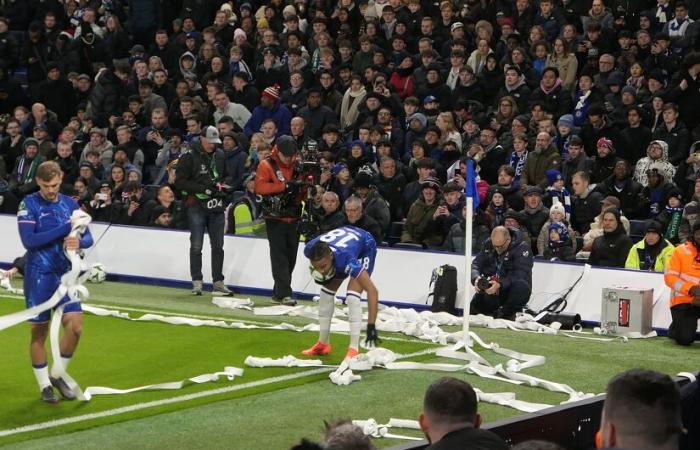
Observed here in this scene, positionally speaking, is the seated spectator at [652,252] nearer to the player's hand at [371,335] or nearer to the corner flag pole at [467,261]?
the corner flag pole at [467,261]

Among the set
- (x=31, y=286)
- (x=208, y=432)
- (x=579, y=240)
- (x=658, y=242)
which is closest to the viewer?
(x=208, y=432)

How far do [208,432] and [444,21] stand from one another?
1484 cm

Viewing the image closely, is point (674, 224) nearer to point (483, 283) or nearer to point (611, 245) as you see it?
point (611, 245)

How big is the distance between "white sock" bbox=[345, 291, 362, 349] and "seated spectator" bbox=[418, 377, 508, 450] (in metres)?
7.08

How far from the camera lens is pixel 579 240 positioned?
18.6 meters

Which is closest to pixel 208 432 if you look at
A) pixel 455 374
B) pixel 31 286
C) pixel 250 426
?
pixel 250 426

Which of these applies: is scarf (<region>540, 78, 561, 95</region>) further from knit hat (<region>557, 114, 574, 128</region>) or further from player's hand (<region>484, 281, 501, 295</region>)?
player's hand (<region>484, 281, 501, 295</region>)

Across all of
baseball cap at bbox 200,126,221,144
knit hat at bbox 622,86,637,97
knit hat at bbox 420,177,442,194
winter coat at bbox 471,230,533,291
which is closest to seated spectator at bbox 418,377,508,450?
winter coat at bbox 471,230,533,291

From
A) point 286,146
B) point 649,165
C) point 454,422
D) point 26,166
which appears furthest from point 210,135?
point 454,422

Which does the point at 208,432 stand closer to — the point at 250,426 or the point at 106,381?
the point at 250,426

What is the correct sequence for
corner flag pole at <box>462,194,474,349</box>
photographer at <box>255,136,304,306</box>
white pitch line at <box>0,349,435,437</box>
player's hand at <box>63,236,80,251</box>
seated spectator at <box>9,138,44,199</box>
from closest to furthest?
white pitch line at <box>0,349,435,437</box>, player's hand at <box>63,236,80,251</box>, corner flag pole at <box>462,194,474,349</box>, photographer at <box>255,136,304,306</box>, seated spectator at <box>9,138,44,199</box>

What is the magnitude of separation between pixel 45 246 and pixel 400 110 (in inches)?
475

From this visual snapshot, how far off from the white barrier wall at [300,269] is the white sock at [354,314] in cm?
455

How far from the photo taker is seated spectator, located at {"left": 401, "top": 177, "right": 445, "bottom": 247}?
19188 millimetres
